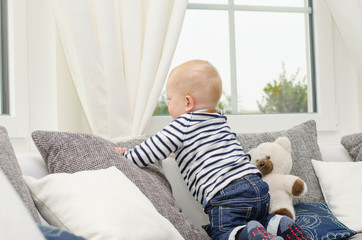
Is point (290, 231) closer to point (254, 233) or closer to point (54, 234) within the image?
point (254, 233)

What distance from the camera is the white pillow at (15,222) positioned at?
626 mm

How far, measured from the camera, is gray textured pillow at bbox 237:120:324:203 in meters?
1.94

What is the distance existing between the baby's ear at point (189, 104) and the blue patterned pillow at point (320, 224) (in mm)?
586

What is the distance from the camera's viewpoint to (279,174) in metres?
1.81

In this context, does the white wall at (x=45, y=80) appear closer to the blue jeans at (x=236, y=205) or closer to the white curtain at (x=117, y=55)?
the white curtain at (x=117, y=55)

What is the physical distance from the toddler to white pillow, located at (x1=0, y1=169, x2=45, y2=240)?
0.86 m

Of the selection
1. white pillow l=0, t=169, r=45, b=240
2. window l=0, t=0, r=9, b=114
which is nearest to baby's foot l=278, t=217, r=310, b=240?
white pillow l=0, t=169, r=45, b=240

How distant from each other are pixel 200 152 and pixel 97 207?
0.61 meters

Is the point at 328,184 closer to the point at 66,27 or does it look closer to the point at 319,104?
the point at 319,104

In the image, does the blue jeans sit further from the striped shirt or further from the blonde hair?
the blonde hair

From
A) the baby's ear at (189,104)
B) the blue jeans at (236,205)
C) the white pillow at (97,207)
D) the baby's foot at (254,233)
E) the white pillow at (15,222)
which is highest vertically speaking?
the baby's ear at (189,104)

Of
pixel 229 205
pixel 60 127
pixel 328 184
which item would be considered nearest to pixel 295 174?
pixel 328 184

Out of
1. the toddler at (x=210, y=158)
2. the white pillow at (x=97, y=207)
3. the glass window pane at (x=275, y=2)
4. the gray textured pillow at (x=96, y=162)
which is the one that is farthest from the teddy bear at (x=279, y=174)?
the glass window pane at (x=275, y=2)

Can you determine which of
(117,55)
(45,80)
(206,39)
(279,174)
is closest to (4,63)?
(45,80)
